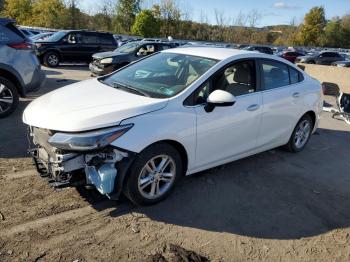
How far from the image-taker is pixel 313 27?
201 feet

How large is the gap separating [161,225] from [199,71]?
1.85 metres

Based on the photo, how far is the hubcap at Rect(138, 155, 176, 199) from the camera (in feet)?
12.9

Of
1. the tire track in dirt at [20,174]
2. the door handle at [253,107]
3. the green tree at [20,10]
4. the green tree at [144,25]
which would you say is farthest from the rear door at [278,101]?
the green tree at [20,10]

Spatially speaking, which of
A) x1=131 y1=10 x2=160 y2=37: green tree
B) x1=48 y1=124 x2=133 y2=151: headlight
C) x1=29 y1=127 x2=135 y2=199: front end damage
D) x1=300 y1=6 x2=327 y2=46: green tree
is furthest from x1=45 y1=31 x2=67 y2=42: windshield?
x1=300 y1=6 x2=327 y2=46: green tree

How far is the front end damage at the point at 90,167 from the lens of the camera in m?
3.56

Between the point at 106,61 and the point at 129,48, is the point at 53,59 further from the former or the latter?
the point at 106,61

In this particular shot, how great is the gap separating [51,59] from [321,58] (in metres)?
23.1

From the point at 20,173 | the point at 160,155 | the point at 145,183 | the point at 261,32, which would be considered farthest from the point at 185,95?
the point at 261,32

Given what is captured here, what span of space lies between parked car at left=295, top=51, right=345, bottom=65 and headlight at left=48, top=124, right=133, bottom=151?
2900 cm

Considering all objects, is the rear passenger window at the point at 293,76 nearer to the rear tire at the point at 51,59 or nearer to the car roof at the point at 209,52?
the car roof at the point at 209,52

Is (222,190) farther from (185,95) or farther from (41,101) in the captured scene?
(41,101)

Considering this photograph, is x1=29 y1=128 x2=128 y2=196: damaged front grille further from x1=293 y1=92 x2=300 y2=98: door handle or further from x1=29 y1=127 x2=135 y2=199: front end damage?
x1=293 y1=92 x2=300 y2=98: door handle

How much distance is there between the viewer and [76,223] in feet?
12.1

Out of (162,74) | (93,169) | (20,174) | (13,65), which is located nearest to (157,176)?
(93,169)
